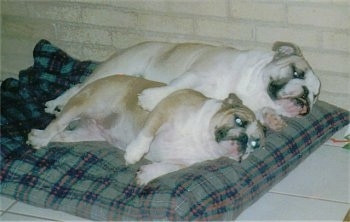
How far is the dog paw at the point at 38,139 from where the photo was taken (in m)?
3.34

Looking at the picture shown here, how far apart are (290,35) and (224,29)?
1.47 feet

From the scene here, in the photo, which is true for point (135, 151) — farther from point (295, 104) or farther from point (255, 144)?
point (295, 104)

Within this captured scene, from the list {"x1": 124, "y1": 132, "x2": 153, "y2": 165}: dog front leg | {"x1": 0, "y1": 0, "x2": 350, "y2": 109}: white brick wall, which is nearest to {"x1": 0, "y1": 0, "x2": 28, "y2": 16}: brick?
{"x1": 0, "y1": 0, "x2": 350, "y2": 109}: white brick wall

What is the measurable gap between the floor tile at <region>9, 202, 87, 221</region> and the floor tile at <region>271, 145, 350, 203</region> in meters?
1.07

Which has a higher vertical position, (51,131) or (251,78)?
(251,78)

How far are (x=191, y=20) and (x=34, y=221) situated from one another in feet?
6.17

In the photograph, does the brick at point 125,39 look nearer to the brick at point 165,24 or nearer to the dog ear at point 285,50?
the brick at point 165,24

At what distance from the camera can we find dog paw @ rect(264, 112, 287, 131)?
339 centimetres

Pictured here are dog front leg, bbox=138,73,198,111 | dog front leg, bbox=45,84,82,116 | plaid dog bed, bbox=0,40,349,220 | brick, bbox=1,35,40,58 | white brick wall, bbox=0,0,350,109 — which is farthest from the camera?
brick, bbox=1,35,40,58

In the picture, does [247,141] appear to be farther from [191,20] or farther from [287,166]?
[191,20]

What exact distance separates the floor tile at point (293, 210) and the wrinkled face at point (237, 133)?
0.27m

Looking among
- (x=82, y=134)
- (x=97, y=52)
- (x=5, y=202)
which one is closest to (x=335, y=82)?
(x=82, y=134)

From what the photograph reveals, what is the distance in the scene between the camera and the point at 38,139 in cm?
336

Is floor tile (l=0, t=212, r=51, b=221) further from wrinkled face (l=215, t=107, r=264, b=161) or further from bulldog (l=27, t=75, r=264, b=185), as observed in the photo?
wrinkled face (l=215, t=107, r=264, b=161)
